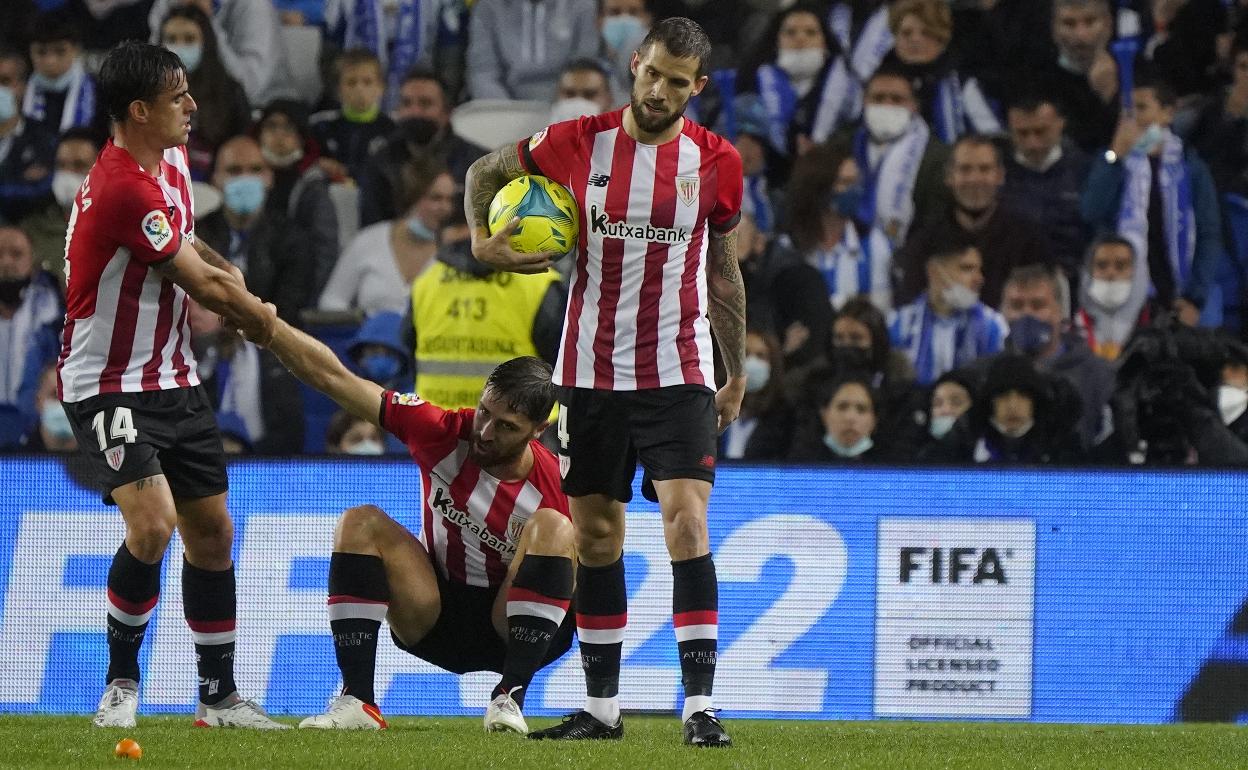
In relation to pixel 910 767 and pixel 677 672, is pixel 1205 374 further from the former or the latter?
pixel 910 767

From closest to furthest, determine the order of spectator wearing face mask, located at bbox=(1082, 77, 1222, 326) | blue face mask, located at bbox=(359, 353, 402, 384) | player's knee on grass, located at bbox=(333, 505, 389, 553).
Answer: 1. player's knee on grass, located at bbox=(333, 505, 389, 553)
2. blue face mask, located at bbox=(359, 353, 402, 384)
3. spectator wearing face mask, located at bbox=(1082, 77, 1222, 326)

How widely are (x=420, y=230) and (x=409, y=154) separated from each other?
20.2 inches

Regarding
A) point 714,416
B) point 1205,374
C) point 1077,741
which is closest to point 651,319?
point 714,416

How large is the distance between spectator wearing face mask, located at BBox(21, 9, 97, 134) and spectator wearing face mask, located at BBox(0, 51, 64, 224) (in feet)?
0.21

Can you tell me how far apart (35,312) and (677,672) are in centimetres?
449

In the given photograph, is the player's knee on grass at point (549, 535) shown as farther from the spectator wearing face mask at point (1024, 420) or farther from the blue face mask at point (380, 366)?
the blue face mask at point (380, 366)

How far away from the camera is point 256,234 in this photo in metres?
9.39

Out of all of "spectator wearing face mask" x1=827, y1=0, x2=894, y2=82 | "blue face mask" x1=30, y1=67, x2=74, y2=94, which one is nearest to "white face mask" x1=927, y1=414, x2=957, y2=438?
"spectator wearing face mask" x1=827, y1=0, x2=894, y2=82

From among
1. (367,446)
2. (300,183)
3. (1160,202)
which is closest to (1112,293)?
(1160,202)

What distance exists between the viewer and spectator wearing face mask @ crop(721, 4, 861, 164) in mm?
9445

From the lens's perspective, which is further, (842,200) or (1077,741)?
(842,200)

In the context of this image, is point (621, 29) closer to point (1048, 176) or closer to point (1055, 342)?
point (1048, 176)

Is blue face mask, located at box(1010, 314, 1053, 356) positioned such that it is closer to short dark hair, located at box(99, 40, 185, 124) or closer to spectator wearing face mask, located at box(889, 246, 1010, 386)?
spectator wearing face mask, located at box(889, 246, 1010, 386)

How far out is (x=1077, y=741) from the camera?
530 cm
